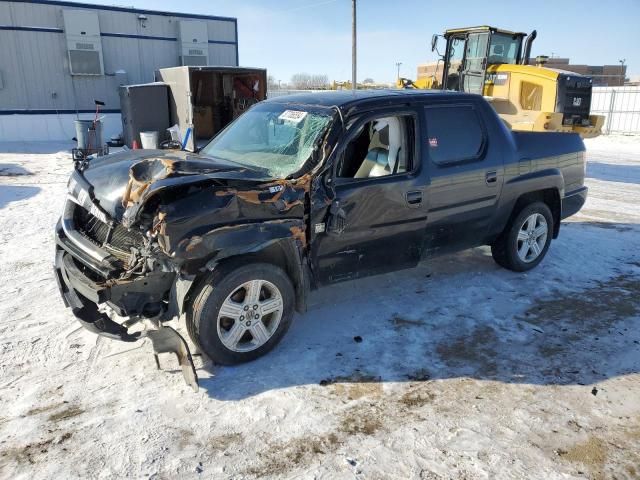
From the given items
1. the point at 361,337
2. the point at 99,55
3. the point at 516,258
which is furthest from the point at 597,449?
the point at 99,55

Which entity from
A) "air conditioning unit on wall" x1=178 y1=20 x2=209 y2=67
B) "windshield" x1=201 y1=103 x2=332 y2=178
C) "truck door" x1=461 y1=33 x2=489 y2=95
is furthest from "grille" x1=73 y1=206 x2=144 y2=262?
"air conditioning unit on wall" x1=178 y1=20 x2=209 y2=67

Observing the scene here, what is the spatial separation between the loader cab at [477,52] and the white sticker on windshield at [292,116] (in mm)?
8817

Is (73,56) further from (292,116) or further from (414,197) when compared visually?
(414,197)

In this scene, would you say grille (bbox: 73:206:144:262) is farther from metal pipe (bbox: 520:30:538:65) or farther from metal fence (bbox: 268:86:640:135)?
metal fence (bbox: 268:86:640:135)

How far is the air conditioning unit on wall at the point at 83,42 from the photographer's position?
17.6 m

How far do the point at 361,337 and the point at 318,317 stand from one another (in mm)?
494

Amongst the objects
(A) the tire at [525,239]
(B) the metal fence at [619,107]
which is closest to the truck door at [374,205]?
(A) the tire at [525,239]

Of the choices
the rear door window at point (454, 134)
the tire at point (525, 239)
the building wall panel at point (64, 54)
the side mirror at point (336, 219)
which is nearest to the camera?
the side mirror at point (336, 219)

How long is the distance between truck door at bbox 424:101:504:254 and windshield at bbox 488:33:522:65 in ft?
26.5

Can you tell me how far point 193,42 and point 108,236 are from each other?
1875 cm

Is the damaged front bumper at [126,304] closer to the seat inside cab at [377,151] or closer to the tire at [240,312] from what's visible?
the tire at [240,312]

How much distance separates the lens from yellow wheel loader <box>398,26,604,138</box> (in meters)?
11.0

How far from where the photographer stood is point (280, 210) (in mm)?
3473

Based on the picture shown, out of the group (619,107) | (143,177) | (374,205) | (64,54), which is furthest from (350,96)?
(619,107)
